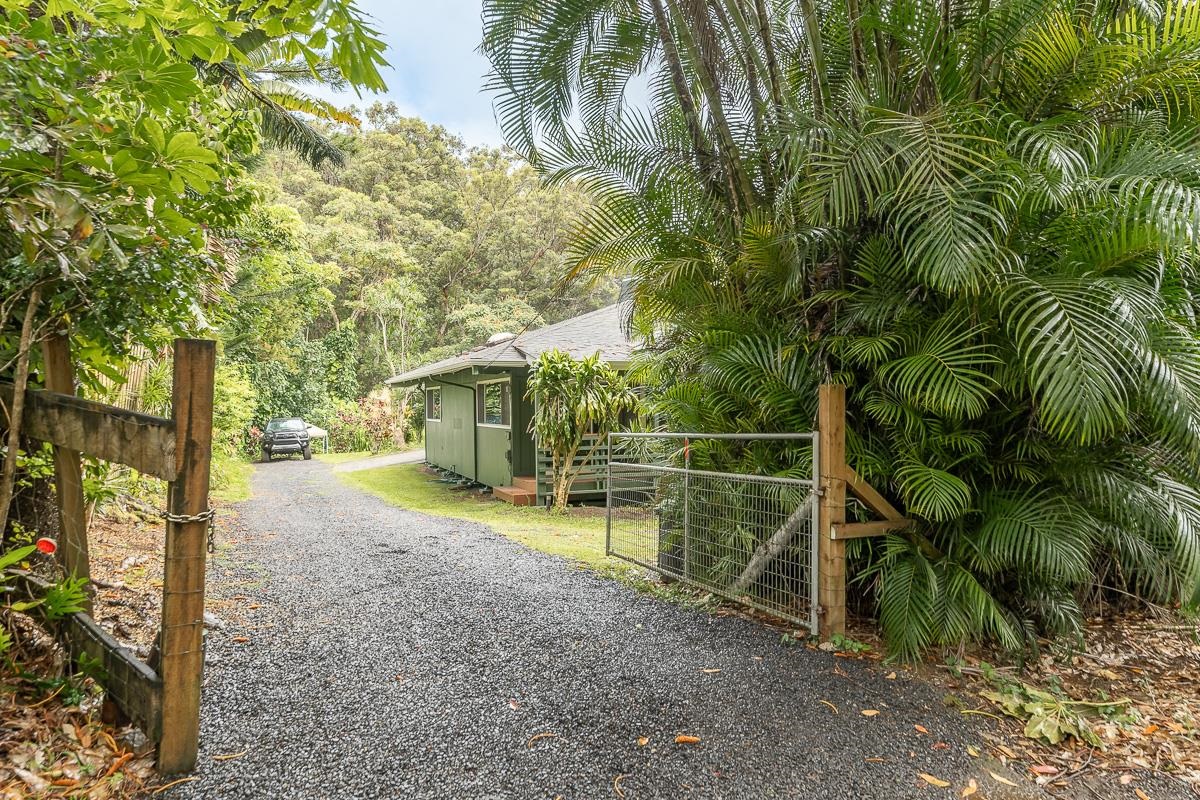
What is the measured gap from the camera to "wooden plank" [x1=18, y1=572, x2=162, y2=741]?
221 centimetres

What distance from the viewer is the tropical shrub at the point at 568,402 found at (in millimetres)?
8875

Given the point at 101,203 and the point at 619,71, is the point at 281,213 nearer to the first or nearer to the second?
the point at 619,71

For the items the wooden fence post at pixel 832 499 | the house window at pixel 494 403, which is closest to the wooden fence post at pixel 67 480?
the wooden fence post at pixel 832 499

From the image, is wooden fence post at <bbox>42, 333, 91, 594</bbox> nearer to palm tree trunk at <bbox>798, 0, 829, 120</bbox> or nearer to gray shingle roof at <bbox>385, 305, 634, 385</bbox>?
palm tree trunk at <bbox>798, 0, 829, 120</bbox>

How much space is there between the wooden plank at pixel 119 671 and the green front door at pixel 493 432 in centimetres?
791

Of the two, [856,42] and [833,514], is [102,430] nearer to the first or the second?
[833,514]

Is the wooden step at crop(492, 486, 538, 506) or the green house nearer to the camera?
the wooden step at crop(492, 486, 538, 506)

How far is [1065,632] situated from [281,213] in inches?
500

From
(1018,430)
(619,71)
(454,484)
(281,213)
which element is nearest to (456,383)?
(454,484)

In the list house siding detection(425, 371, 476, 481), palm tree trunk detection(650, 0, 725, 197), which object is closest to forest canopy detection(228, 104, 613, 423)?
house siding detection(425, 371, 476, 481)

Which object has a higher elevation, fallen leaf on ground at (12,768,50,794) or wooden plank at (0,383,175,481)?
wooden plank at (0,383,175,481)

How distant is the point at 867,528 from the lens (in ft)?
11.7

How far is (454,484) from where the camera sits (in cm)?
1269

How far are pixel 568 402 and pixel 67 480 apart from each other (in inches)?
261
